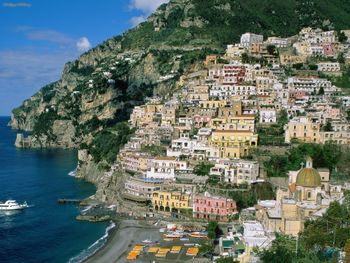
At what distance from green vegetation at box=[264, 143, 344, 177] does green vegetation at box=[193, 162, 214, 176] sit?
6514 millimetres

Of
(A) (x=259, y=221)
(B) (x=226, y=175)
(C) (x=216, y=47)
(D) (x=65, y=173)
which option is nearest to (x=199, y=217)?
(B) (x=226, y=175)

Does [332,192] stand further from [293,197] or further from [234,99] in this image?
[234,99]

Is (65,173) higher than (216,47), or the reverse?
(216,47)

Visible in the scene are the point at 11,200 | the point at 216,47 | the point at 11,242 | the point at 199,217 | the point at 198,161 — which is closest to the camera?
the point at 11,242

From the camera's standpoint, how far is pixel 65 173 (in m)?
98.6

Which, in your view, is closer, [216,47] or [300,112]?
[300,112]

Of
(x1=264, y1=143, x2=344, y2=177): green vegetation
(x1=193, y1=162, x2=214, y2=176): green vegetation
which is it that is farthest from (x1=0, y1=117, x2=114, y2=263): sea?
(x1=264, y1=143, x2=344, y2=177): green vegetation

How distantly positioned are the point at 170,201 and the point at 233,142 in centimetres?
1122

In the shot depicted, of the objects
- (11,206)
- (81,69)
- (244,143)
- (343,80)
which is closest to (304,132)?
(244,143)

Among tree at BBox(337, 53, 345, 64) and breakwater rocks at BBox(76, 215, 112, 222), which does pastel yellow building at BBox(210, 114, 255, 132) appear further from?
tree at BBox(337, 53, 345, 64)

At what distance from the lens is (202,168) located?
66562 mm

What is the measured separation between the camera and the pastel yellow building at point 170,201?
207ft

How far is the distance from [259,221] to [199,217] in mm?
10533

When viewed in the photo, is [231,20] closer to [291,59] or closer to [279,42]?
[279,42]
